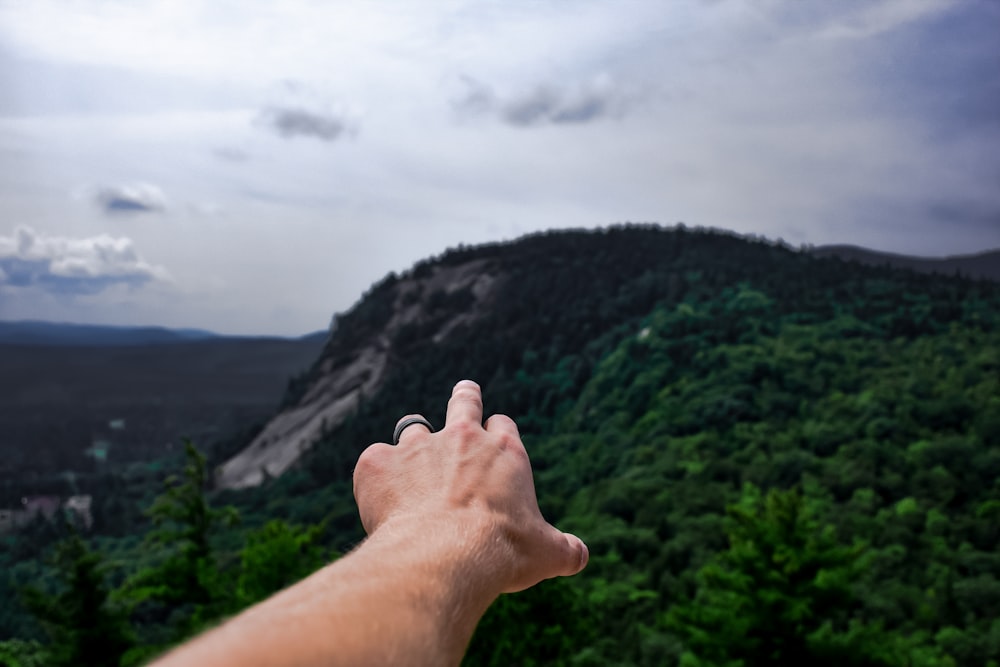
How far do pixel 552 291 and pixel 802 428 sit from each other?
45.5 metres

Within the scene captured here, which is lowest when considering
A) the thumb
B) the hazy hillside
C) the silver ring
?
the hazy hillside

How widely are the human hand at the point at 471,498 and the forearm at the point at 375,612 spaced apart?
0.10 feet

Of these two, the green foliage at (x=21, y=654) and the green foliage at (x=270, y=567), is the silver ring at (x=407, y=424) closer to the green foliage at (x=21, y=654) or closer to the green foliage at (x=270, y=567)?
the green foliage at (x=21, y=654)

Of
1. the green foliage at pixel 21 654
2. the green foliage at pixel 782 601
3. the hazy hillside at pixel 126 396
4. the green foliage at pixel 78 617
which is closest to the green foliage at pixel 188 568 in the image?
the green foliage at pixel 78 617

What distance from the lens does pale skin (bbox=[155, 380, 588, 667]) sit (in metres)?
0.92

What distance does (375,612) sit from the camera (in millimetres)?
1060

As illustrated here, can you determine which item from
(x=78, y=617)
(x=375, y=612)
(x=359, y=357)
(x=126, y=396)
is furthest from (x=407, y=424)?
(x=126, y=396)

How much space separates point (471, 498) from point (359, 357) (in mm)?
83708

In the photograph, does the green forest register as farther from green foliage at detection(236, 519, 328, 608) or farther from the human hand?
the human hand

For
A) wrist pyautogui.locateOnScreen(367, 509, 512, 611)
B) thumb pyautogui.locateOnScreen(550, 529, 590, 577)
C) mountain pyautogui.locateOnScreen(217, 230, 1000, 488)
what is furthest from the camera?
mountain pyautogui.locateOnScreen(217, 230, 1000, 488)

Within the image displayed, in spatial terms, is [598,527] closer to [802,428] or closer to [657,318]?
[802,428]

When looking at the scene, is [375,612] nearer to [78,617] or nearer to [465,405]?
[465,405]

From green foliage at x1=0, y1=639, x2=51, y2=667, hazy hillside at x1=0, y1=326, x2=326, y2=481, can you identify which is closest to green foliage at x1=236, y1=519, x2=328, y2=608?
green foliage at x1=0, y1=639, x2=51, y2=667

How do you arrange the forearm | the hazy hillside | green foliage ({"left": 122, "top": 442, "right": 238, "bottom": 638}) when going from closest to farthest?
the forearm
green foliage ({"left": 122, "top": 442, "right": 238, "bottom": 638})
the hazy hillside
